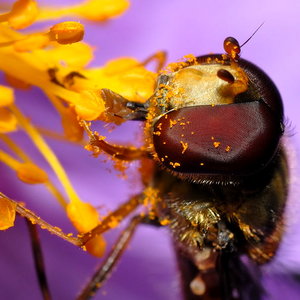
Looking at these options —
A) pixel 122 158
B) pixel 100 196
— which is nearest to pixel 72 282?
pixel 100 196

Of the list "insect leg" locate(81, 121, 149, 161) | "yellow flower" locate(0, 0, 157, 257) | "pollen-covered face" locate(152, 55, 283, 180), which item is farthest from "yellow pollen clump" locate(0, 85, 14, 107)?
"pollen-covered face" locate(152, 55, 283, 180)

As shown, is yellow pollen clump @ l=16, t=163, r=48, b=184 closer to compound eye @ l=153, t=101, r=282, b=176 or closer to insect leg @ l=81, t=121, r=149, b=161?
insect leg @ l=81, t=121, r=149, b=161

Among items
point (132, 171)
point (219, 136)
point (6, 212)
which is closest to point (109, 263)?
point (132, 171)

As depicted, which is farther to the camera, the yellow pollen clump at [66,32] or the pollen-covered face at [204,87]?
the yellow pollen clump at [66,32]

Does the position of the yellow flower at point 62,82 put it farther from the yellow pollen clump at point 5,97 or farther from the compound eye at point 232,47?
the compound eye at point 232,47

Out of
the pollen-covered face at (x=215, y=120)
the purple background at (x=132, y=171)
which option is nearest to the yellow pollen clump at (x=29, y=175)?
the purple background at (x=132, y=171)

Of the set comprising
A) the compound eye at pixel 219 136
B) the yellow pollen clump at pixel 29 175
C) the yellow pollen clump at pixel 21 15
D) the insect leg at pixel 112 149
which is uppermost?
the compound eye at pixel 219 136
